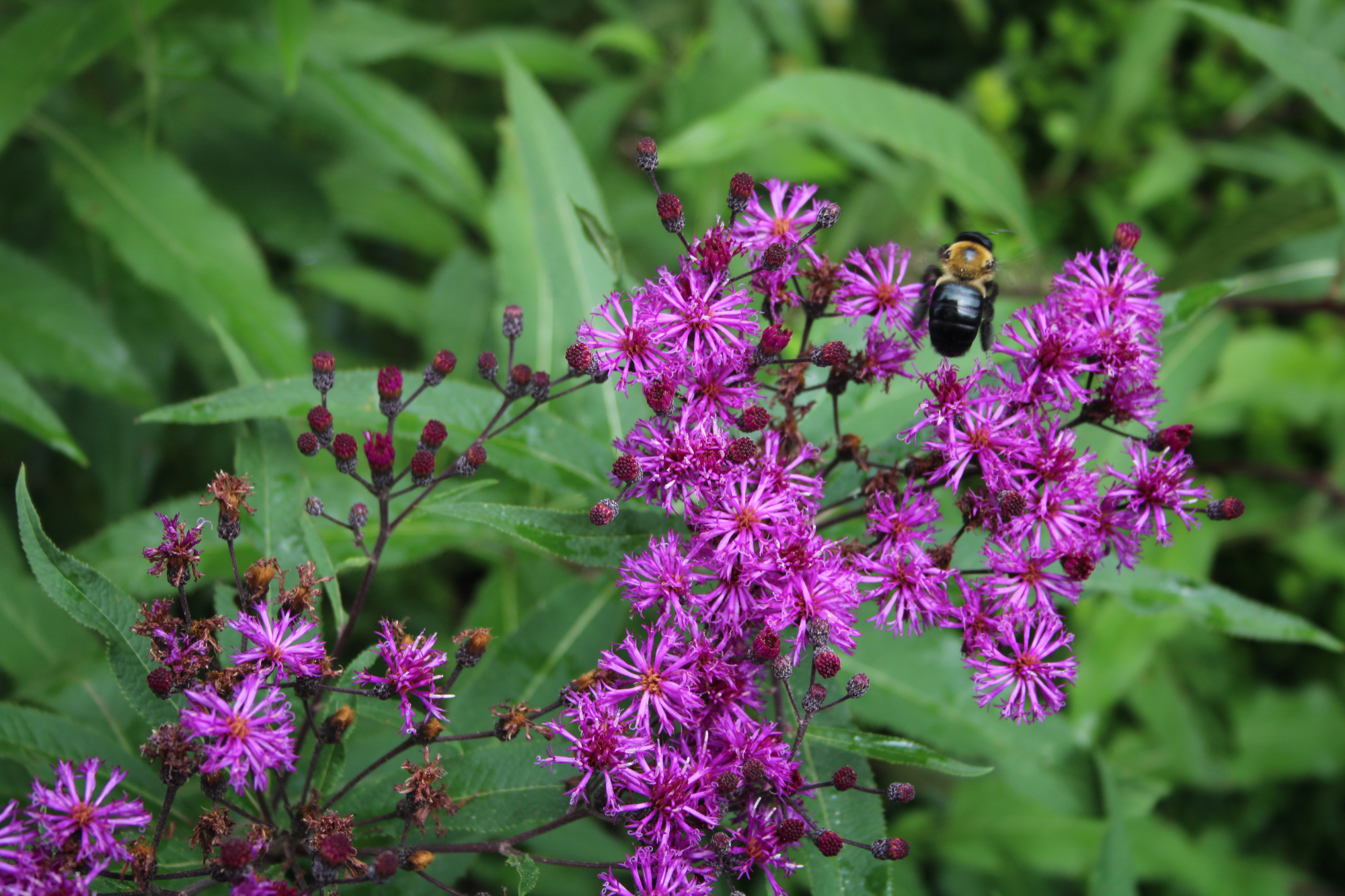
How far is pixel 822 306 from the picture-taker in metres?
2.19

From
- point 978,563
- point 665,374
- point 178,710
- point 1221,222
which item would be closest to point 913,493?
point 978,563

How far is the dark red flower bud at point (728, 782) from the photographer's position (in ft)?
5.62

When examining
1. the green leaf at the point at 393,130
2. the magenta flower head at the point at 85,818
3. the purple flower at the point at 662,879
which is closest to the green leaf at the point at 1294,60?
the green leaf at the point at 393,130

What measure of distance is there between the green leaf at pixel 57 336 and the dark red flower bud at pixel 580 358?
1.88 metres

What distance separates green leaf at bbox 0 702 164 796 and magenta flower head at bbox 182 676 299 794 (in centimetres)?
53

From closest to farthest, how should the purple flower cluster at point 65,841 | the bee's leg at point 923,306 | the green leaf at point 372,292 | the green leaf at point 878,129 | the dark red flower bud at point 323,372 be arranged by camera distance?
the purple flower cluster at point 65,841
the dark red flower bud at point 323,372
the bee's leg at point 923,306
the green leaf at point 878,129
the green leaf at point 372,292

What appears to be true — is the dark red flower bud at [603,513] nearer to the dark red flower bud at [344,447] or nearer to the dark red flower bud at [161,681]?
the dark red flower bud at [344,447]

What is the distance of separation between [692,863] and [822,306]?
4.02ft

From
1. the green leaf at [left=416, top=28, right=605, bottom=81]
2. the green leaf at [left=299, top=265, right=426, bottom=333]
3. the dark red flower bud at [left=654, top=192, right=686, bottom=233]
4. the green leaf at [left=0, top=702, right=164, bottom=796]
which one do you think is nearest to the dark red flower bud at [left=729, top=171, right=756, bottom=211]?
the dark red flower bud at [left=654, top=192, right=686, bottom=233]

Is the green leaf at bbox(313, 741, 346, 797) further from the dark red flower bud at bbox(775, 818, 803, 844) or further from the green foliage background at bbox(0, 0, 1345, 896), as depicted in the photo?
the dark red flower bud at bbox(775, 818, 803, 844)

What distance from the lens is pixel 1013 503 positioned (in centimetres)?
189

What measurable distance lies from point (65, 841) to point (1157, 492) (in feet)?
7.14

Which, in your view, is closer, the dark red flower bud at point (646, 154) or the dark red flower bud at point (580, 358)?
the dark red flower bud at point (580, 358)

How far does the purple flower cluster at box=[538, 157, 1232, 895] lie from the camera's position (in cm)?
181
